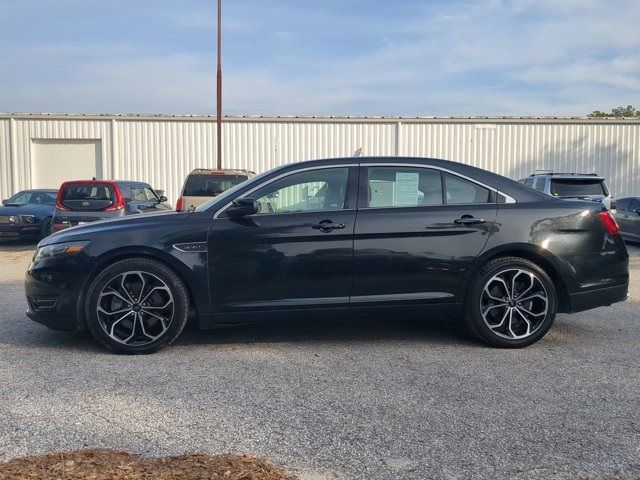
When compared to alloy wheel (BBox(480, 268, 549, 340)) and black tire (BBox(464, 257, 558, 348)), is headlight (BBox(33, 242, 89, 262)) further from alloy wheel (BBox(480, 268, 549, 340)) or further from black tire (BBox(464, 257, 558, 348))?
alloy wheel (BBox(480, 268, 549, 340))

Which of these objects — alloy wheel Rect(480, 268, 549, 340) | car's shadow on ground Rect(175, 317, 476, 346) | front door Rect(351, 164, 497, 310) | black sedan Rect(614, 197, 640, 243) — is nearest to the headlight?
car's shadow on ground Rect(175, 317, 476, 346)

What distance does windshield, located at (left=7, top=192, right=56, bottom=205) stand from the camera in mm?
16766

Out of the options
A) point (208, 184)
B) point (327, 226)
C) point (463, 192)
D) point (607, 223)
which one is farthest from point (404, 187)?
point (208, 184)

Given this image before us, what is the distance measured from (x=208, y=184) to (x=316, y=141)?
1123 cm

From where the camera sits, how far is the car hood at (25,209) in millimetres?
14984

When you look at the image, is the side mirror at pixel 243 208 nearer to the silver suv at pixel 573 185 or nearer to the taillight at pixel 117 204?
the taillight at pixel 117 204

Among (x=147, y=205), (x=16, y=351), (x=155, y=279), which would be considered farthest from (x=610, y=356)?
(x=147, y=205)

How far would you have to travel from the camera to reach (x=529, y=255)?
5.40 metres

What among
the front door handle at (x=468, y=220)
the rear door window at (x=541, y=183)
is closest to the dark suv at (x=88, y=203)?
the rear door window at (x=541, y=183)

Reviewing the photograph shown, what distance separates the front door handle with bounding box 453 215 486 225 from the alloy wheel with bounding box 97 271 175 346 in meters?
2.49

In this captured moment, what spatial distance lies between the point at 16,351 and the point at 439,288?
11.8 feet

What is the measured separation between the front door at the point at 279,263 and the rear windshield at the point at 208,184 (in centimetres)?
805

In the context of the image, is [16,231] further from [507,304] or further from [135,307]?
[507,304]

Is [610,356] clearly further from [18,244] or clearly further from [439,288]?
[18,244]
